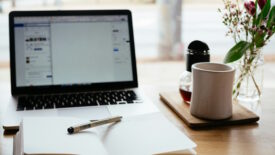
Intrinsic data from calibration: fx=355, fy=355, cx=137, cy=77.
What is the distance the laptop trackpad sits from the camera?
1.01 m

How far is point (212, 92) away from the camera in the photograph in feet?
3.16

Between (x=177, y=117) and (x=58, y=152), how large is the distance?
462 millimetres

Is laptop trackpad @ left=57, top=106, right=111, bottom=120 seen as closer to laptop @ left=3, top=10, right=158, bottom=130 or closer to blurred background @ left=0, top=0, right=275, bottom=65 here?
laptop @ left=3, top=10, right=158, bottom=130

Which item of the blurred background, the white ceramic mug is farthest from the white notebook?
the blurred background

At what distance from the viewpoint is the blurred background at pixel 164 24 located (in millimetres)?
4012

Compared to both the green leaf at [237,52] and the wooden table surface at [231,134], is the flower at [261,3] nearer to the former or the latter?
the green leaf at [237,52]

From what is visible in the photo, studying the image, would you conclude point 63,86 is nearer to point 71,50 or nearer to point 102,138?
point 71,50

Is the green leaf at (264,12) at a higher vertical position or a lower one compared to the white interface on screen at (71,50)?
higher

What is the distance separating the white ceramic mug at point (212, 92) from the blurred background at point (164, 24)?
2891mm

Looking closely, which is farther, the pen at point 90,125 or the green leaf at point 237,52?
the green leaf at point 237,52

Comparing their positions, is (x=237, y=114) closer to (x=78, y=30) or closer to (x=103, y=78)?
(x=103, y=78)

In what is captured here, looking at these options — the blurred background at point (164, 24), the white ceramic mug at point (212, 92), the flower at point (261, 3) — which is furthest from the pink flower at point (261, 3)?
the blurred background at point (164, 24)

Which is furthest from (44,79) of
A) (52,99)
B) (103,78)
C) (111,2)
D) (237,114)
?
(111,2)

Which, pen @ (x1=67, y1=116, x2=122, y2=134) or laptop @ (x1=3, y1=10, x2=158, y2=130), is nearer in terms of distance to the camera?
pen @ (x1=67, y1=116, x2=122, y2=134)
